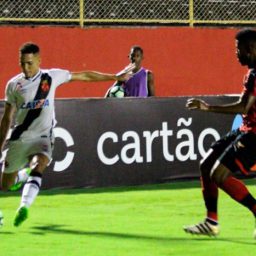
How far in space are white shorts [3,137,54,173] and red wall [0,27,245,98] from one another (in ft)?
31.3

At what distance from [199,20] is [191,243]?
1457cm

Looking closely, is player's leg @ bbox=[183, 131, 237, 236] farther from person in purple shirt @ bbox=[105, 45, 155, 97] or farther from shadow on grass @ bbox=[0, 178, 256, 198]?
person in purple shirt @ bbox=[105, 45, 155, 97]

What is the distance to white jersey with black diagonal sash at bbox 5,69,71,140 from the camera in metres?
11.3

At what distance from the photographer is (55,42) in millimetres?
22203

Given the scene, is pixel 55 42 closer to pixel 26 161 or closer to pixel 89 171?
pixel 89 171

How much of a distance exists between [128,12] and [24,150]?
11.7 m

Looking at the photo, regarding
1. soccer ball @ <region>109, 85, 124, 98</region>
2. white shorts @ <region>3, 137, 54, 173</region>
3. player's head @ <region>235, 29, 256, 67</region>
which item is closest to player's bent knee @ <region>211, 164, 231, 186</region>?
player's head @ <region>235, 29, 256, 67</region>

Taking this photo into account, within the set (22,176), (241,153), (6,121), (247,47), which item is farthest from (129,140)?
(247,47)

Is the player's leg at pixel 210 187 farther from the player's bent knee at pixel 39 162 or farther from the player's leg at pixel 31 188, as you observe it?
the player's bent knee at pixel 39 162

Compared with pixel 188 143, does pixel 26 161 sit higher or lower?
lower

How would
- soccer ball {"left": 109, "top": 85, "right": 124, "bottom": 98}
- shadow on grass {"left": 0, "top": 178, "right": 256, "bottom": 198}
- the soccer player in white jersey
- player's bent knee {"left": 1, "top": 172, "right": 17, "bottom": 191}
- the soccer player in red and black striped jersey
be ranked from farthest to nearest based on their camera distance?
1. soccer ball {"left": 109, "top": 85, "right": 124, "bottom": 98}
2. shadow on grass {"left": 0, "top": 178, "right": 256, "bottom": 198}
3. player's bent knee {"left": 1, "top": 172, "right": 17, "bottom": 191}
4. the soccer player in white jersey
5. the soccer player in red and black striped jersey

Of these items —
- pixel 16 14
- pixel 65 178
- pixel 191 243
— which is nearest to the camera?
pixel 191 243

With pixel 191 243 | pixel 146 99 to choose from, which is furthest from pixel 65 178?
pixel 191 243

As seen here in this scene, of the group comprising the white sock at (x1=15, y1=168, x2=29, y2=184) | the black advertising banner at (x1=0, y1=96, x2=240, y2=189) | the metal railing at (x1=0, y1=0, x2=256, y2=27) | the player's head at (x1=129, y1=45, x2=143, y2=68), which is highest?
the metal railing at (x1=0, y1=0, x2=256, y2=27)
